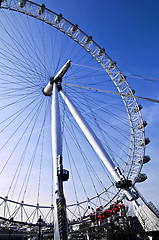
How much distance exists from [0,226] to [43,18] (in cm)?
2363

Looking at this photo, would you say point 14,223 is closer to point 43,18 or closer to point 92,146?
point 92,146

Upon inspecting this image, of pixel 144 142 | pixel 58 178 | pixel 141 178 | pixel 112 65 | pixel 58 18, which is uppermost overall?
pixel 58 18

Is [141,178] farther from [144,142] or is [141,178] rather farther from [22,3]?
[22,3]

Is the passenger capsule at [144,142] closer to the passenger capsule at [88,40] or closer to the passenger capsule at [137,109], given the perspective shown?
the passenger capsule at [137,109]

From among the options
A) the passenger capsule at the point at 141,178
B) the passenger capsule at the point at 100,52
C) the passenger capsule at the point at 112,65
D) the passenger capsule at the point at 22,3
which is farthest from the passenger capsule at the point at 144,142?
the passenger capsule at the point at 22,3

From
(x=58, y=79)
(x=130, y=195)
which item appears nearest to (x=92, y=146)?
(x=130, y=195)

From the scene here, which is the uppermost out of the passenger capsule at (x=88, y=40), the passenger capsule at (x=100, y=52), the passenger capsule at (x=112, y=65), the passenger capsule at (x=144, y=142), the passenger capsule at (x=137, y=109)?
the passenger capsule at (x=88, y=40)

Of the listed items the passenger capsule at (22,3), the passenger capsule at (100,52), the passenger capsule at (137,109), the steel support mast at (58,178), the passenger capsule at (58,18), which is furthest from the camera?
the passenger capsule at (137,109)

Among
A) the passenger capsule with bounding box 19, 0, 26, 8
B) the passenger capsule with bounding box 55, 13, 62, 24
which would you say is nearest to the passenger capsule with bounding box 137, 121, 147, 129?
the passenger capsule with bounding box 55, 13, 62, 24

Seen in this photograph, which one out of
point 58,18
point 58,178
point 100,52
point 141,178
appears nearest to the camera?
point 58,178

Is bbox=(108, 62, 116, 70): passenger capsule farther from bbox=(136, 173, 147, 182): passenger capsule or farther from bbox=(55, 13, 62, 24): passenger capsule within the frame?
bbox=(136, 173, 147, 182): passenger capsule

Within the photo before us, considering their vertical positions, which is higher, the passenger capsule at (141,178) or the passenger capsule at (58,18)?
the passenger capsule at (58,18)

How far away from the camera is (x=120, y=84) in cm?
2627

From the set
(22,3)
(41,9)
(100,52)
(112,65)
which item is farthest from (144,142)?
(22,3)
